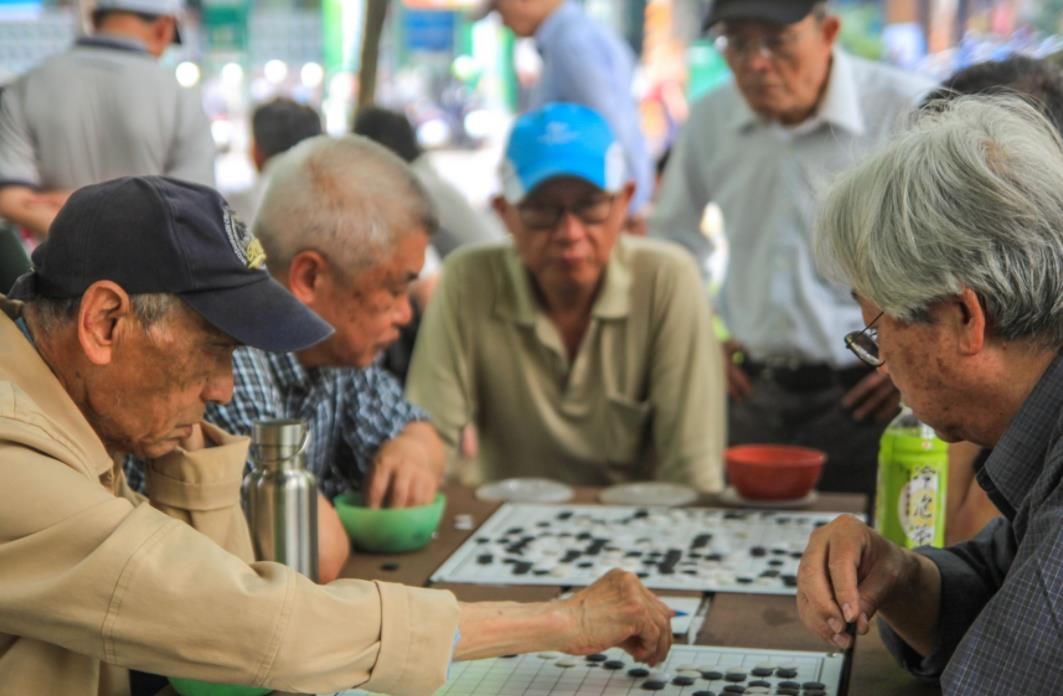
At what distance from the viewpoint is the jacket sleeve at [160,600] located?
51.6 inches

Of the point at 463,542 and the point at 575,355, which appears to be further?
the point at 575,355

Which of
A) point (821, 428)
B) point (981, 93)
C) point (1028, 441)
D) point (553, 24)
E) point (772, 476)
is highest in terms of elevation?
point (553, 24)

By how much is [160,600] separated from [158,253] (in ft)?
1.28

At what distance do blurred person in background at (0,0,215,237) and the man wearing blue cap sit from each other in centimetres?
120

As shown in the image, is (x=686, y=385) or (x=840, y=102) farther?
(x=840, y=102)

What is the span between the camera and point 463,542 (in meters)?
2.30

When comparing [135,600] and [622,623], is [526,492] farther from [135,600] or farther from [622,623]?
[135,600]

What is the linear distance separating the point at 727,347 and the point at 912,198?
2.32 m

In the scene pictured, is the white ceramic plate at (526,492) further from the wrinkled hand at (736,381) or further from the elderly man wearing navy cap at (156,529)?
the wrinkled hand at (736,381)

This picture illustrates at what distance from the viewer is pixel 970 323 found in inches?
56.9

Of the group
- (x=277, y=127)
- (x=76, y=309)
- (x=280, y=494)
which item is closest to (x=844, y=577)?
(x=280, y=494)

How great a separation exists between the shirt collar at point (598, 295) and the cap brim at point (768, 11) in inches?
27.0

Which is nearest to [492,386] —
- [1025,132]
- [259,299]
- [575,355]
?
[575,355]

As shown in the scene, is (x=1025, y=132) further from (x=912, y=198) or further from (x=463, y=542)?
(x=463, y=542)
